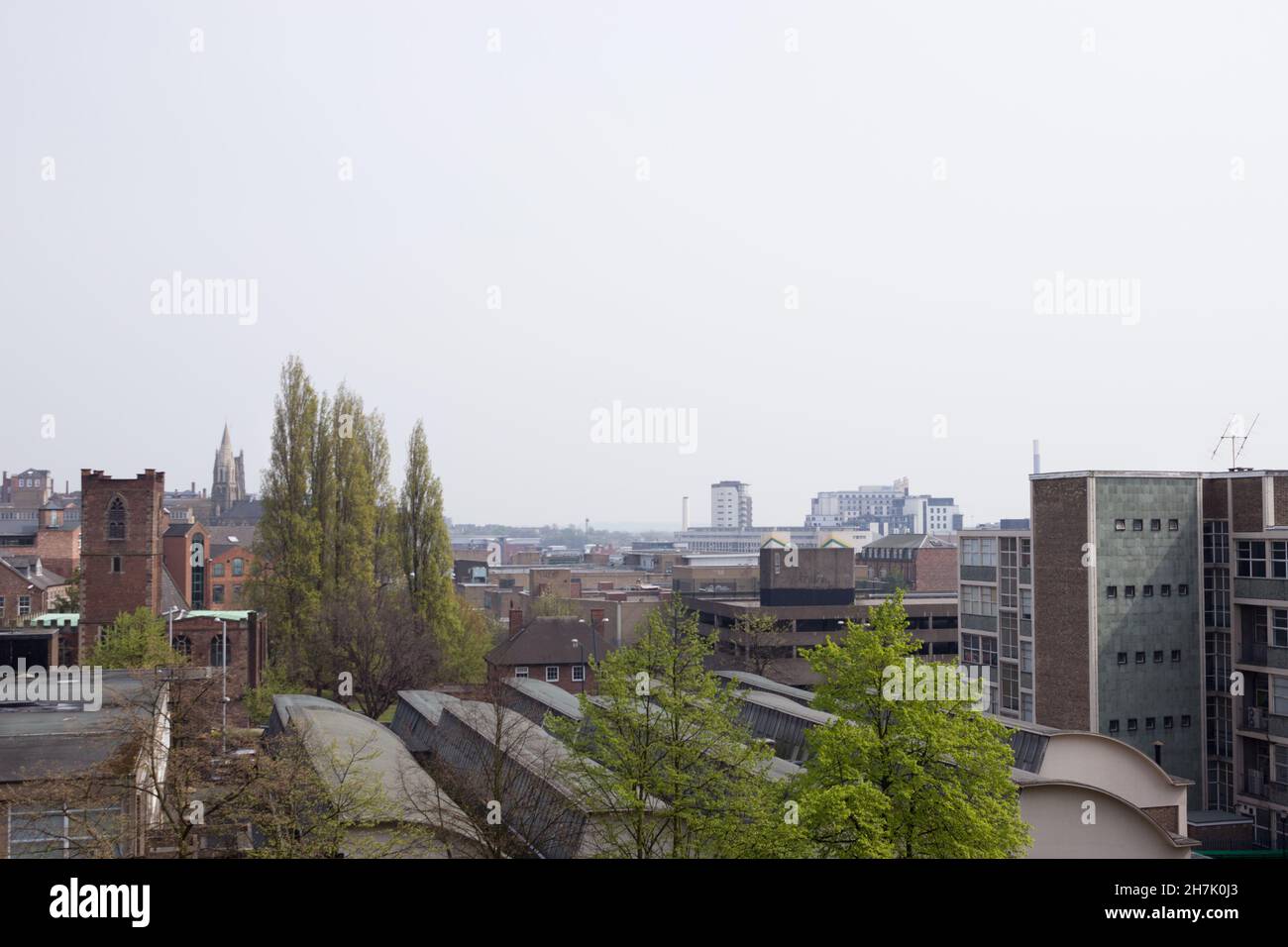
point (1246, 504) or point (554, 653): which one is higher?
point (1246, 504)

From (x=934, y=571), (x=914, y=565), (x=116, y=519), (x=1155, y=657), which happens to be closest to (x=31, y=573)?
(x=116, y=519)

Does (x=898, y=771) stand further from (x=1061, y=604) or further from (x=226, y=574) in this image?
(x=226, y=574)

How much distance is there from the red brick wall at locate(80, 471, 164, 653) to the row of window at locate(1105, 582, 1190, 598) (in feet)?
139

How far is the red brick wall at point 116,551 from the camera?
49.0 meters

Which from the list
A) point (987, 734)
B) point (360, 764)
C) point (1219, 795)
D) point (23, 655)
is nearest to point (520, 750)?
point (360, 764)

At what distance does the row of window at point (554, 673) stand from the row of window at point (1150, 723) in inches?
1059

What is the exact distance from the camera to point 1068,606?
1656 inches

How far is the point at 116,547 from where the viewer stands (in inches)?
1940

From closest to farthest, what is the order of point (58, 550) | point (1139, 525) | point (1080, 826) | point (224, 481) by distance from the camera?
point (1080, 826) → point (1139, 525) → point (58, 550) → point (224, 481)

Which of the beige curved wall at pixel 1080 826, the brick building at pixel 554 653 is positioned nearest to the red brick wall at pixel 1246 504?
the beige curved wall at pixel 1080 826

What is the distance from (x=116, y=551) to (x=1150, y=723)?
150 ft

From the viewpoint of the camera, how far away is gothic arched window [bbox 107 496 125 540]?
162 ft
